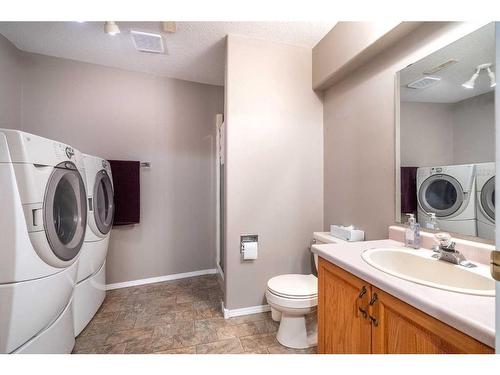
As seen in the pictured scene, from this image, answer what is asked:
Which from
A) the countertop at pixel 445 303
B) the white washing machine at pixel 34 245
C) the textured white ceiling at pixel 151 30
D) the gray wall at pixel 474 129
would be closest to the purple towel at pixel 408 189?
the gray wall at pixel 474 129

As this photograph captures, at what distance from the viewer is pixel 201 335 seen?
1687 mm

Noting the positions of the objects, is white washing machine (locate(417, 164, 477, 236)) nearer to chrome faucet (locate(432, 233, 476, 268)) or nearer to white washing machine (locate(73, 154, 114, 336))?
chrome faucet (locate(432, 233, 476, 268))

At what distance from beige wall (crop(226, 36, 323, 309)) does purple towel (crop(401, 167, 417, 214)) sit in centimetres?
81

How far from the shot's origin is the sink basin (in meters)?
0.87

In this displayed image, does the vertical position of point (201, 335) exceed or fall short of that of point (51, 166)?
it falls short

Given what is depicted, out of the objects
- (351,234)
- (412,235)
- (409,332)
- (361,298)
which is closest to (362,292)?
(361,298)

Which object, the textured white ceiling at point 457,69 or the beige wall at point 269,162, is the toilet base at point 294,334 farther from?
the textured white ceiling at point 457,69

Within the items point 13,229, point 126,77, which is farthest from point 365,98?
point 126,77

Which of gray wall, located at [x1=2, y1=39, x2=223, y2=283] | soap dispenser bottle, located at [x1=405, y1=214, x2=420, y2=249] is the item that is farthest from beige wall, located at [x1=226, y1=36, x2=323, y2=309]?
gray wall, located at [x1=2, y1=39, x2=223, y2=283]

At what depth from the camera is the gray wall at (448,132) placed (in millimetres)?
1026

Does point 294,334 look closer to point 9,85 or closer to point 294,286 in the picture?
point 294,286
